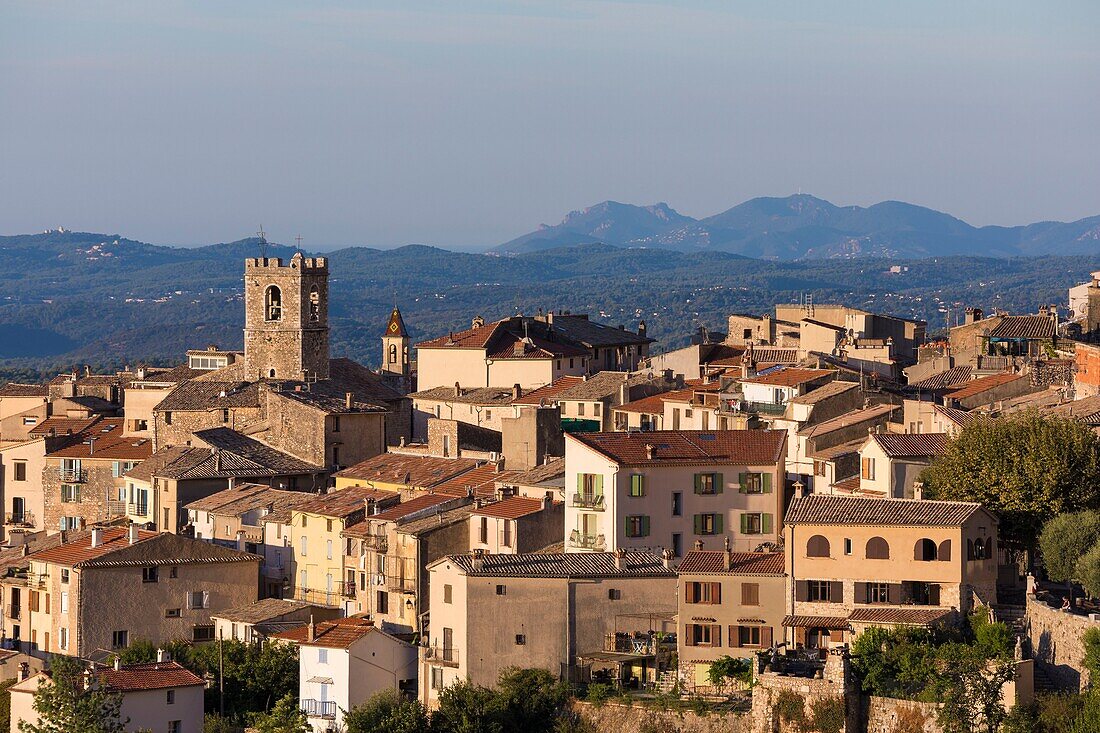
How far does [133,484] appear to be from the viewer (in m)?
67.8

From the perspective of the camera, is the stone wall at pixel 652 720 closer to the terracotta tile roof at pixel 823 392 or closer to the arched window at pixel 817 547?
the arched window at pixel 817 547

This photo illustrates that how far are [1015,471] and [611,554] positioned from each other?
806cm

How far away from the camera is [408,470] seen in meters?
62.3

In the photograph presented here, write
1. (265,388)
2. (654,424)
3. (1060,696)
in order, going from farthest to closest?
(265,388) → (654,424) → (1060,696)

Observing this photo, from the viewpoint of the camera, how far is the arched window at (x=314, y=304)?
8169 cm

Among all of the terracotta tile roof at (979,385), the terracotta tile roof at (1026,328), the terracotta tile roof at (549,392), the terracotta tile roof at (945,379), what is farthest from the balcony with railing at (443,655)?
the terracotta tile roof at (1026,328)

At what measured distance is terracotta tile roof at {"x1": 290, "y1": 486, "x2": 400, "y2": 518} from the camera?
5650 centimetres

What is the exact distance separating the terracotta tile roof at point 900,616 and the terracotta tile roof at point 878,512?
→ 1.56 metres

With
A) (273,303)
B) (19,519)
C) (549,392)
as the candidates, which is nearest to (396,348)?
(273,303)

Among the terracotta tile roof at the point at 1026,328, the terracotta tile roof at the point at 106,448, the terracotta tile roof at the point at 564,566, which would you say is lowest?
the terracotta tile roof at the point at 106,448

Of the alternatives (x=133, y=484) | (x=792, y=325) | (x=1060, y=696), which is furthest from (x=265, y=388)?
(x=1060, y=696)

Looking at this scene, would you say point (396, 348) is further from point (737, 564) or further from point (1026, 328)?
point (737, 564)

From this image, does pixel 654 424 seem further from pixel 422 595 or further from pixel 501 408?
pixel 422 595

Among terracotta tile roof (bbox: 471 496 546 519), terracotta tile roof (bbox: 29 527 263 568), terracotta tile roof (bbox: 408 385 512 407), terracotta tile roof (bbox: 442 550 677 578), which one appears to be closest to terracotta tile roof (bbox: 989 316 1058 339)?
terracotta tile roof (bbox: 408 385 512 407)
